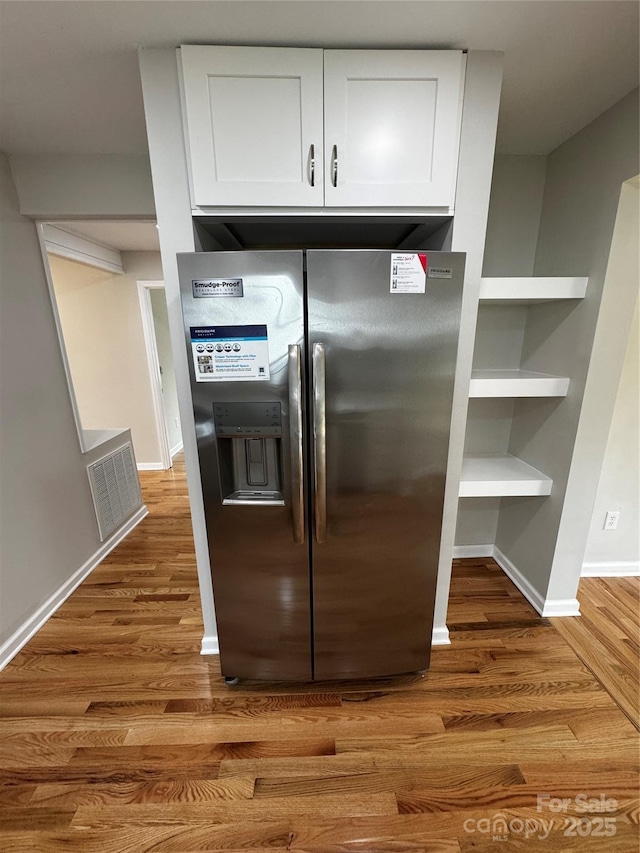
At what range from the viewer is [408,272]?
1156 mm

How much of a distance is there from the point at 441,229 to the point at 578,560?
1891mm

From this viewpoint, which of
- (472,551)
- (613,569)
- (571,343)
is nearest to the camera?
(571,343)

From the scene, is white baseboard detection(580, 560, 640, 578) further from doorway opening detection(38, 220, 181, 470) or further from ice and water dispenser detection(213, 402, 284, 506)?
doorway opening detection(38, 220, 181, 470)

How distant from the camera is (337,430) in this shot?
1.25 meters

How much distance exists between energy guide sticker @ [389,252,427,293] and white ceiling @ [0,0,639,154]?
68cm

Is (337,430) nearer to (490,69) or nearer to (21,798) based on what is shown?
(490,69)

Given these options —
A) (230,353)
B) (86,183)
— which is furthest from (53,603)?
(86,183)

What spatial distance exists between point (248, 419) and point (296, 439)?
19 centimetres

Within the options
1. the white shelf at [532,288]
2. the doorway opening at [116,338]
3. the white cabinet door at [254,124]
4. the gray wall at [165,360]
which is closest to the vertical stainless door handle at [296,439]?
the white cabinet door at [254,124]

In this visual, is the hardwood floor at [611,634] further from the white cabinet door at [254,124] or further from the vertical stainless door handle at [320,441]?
the white cabinet door at [254,124]

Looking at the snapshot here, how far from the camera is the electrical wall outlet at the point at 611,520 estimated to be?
2.18m

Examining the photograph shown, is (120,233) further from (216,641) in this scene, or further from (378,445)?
(216,641)

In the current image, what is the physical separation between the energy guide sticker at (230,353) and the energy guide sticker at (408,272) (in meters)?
0.48

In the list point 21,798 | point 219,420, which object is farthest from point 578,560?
point 21,798
